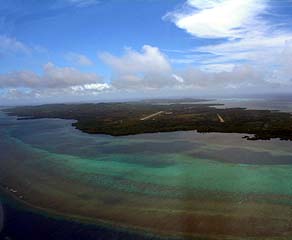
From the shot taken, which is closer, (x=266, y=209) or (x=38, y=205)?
(x=266, y=209)

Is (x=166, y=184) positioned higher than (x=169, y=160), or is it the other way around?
(x=169, y=160)

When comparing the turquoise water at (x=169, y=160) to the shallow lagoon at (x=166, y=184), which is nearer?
the shallow lagoon at (x=166, y=184)

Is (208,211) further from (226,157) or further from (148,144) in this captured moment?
(148,144)

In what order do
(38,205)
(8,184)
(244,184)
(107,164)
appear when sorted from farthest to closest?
(107,164), (8,184), (244,184), (38,205)

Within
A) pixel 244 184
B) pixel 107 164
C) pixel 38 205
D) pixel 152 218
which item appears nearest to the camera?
pixel 152 218

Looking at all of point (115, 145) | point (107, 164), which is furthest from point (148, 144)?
point (107, 164)

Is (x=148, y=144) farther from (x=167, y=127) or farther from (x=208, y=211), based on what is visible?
(x=208, y=211)

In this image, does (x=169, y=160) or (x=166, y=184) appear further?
(x=169, y=160)

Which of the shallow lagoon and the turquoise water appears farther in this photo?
the turquoise water
